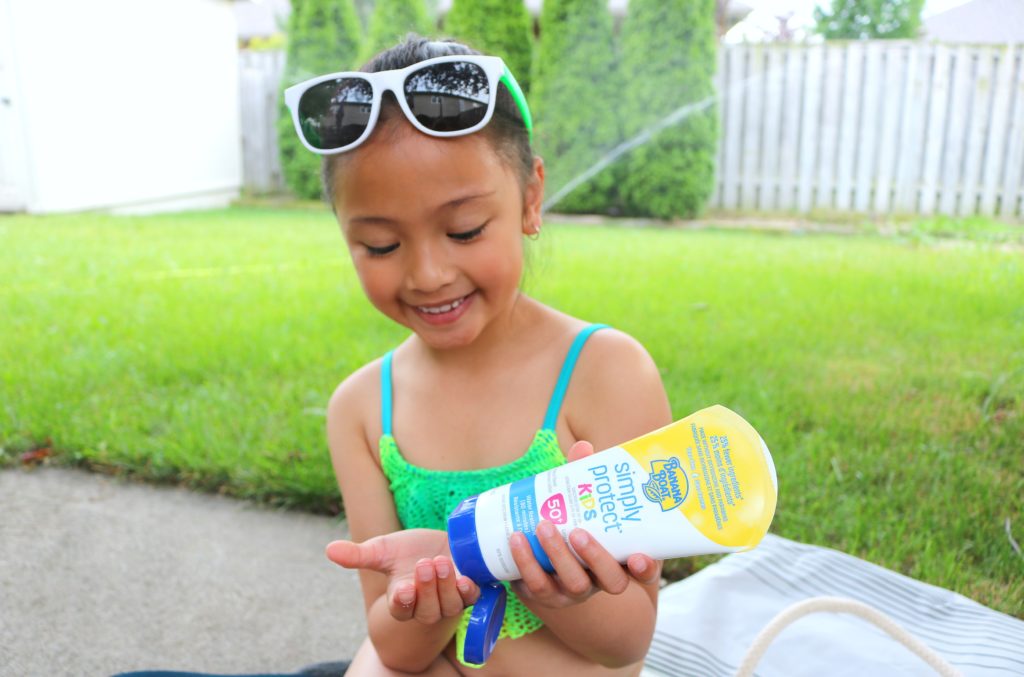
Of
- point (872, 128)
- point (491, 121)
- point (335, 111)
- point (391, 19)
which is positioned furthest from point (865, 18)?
point (335, 111)

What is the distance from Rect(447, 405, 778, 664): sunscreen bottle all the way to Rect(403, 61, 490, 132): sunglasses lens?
53 cm

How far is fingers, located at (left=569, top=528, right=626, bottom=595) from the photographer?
88 cm

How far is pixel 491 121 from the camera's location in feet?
4.14

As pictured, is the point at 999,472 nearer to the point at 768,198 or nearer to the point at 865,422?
the point at 865,422

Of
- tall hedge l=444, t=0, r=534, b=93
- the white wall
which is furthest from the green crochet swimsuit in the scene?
the white wall

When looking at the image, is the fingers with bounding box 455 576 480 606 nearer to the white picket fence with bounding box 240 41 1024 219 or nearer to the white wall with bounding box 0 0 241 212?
the white picket fence with bounding box 240 41 1024 219

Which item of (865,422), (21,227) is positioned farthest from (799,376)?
(21,227)

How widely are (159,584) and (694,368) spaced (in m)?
1.73

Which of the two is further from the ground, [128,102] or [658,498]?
[128,102]

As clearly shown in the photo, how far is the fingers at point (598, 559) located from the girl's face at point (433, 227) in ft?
1.52

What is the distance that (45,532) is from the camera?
85.0 inches

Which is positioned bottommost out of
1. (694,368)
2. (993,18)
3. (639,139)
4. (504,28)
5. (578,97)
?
(694,368)

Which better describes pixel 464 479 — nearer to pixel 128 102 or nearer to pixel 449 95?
pixel 449 95

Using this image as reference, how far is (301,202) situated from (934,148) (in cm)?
629
